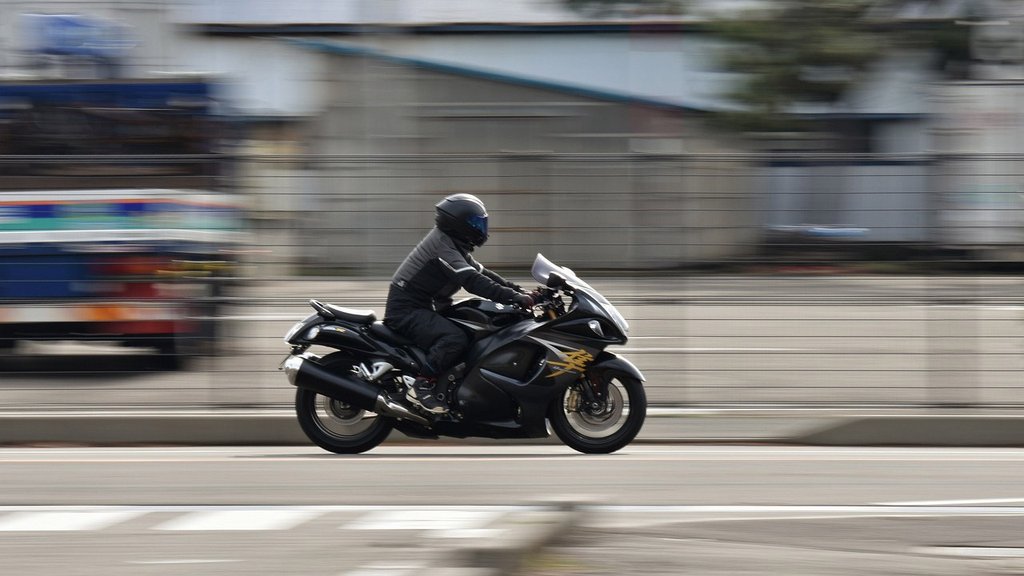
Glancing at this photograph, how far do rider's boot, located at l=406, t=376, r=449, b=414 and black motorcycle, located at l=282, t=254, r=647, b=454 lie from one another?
0.04m

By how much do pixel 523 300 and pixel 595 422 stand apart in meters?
0.85

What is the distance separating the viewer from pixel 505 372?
8859 mm

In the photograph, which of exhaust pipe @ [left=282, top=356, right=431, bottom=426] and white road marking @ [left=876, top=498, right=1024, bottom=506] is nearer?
white road marking @ [left=876, top=498, right=1024, bottom=506]

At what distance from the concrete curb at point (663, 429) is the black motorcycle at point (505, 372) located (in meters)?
0.55

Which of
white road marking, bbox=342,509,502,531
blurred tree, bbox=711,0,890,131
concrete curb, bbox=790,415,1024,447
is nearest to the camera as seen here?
white road marking, bbox=342,509,502,531

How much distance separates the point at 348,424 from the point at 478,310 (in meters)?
1.01

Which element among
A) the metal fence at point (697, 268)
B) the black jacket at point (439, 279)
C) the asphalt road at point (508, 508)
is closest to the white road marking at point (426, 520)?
the asphalt road at point (508, 508)

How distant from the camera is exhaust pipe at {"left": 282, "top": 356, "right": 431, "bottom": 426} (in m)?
8.84

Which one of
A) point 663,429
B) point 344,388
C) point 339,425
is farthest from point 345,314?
point 663,429

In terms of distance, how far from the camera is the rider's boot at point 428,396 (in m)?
8.88

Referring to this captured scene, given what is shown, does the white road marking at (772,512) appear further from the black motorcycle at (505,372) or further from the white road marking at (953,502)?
the black motorcycle at (505,372)

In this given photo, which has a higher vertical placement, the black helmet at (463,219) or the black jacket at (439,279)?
the black helmet at (463,219)

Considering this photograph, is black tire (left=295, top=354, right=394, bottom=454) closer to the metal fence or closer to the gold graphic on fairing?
the metal fence

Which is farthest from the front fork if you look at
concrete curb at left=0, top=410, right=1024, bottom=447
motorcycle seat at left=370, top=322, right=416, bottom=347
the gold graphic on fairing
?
motorcycle seat at left=370, top=322, right=416, bottom=347
